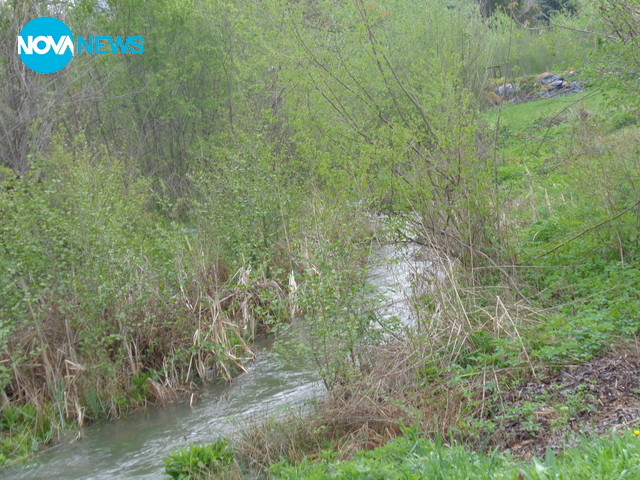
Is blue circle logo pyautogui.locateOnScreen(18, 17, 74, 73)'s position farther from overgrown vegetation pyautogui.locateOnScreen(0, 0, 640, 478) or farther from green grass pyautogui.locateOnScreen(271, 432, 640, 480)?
green grass pyautogui.locateOnScreen(271, 432, 640, 480)

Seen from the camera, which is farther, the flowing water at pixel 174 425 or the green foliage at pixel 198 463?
the flowing water at pixel 174 425

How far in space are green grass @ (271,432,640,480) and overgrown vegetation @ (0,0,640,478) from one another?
3 centimetres

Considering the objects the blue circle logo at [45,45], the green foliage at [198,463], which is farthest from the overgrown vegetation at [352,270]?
the blue circle logo at [45,45]

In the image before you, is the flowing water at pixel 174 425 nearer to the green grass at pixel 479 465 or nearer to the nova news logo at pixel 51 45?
the green grass at pixel 479 465

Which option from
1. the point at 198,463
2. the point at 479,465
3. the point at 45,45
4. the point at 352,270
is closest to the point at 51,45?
the point at 45,45

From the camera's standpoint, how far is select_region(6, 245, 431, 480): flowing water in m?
6.93

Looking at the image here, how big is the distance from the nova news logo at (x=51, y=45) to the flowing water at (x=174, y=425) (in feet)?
27.5

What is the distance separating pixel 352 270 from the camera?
24.0 feet

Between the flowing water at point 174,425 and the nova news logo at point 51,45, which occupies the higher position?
the nova news logo at point 51,45

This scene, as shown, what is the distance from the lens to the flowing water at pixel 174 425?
22.7ft

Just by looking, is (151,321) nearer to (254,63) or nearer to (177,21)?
(254,63)

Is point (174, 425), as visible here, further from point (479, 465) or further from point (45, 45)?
point (45, 45)

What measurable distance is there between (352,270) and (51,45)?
1123 cm

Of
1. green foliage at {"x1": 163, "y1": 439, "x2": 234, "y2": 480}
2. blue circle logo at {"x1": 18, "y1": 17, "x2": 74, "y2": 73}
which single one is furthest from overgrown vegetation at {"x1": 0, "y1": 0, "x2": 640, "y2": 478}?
blue circle logo at {"x1": 18, "y1": 17, "x2": 74, "y2": 73}
